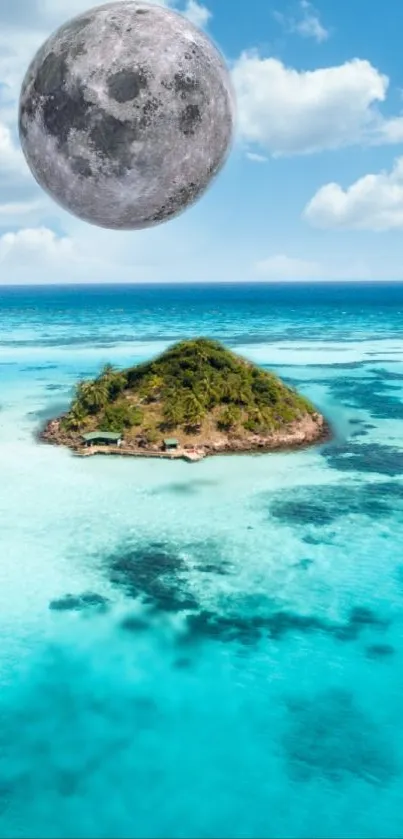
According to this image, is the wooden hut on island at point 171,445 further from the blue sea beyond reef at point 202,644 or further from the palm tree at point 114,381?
the palm tree at point 114,381

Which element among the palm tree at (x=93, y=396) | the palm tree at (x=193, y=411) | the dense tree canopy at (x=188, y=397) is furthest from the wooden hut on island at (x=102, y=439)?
the palm tree at (x=193, y=411)

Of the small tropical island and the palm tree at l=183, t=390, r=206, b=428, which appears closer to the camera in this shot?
the small tropical island

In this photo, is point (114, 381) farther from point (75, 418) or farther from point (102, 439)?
point (102, 439)

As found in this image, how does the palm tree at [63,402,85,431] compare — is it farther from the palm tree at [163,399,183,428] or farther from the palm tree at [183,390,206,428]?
the palm tree at [183,390,206,428]

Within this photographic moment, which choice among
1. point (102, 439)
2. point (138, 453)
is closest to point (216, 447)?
point (138, 453)

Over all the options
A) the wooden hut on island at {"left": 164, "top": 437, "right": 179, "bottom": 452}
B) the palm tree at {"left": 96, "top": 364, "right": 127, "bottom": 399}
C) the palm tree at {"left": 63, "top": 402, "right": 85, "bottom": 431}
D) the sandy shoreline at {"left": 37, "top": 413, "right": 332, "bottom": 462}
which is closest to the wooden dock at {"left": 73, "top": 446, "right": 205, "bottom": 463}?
the sandy shoreline at {"left": 37, "top": 413, "right": 332, "bottom": 462}
